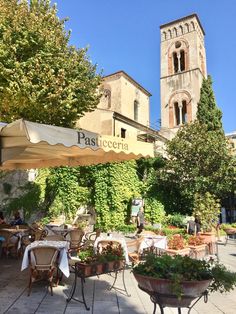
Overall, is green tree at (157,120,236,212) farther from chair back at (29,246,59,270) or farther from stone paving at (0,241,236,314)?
chair back at (29,246,59,270)

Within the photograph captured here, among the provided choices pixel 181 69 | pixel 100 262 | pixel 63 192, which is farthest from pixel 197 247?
pixel 181 69

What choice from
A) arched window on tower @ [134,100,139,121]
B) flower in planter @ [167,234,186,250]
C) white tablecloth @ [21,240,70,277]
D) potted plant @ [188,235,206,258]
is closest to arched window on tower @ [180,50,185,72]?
arched window on tower @ [134,100,139,121]

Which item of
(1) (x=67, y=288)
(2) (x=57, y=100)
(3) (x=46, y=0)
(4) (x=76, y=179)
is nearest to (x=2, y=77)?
(2) (x=57, y=100)

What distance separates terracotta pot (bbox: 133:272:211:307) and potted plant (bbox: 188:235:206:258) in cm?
510

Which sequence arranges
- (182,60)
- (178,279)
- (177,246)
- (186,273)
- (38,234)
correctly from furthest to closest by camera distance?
1. (182,60)
2. (38,234)
3. (177,246)
4. (186,273)
5. (178,279)

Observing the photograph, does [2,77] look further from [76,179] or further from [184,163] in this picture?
[184,163]

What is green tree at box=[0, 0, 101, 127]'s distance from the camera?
11945 millimetres

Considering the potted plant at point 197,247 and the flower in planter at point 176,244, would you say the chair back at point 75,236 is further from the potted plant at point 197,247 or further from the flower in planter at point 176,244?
the potted plant at point 197,247

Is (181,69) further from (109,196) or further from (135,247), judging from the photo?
(135,247)

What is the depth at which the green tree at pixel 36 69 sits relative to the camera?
11.9 m

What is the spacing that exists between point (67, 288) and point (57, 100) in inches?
321

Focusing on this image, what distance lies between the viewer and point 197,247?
8.54 m

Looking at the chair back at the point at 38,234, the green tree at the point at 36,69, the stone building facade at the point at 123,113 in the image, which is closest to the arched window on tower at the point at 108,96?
the stone building facade at the point at 123,113

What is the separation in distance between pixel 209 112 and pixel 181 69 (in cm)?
1753
